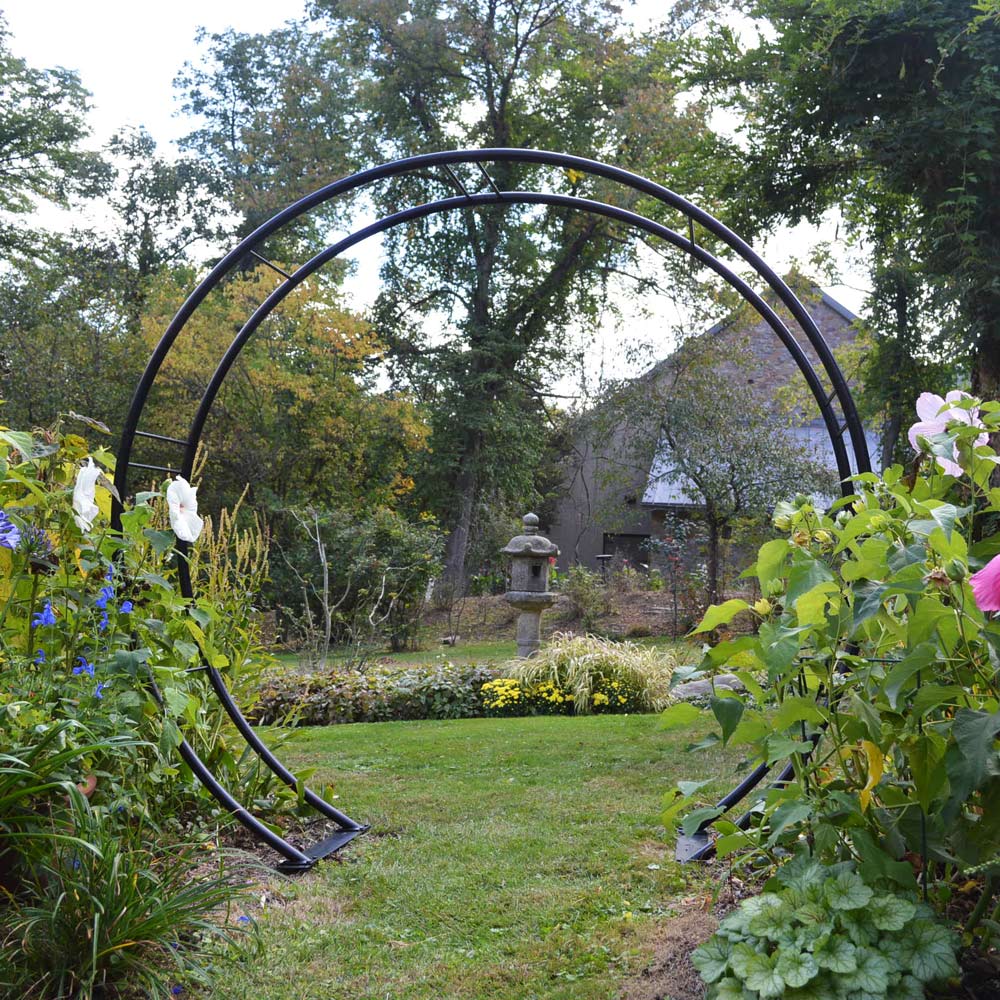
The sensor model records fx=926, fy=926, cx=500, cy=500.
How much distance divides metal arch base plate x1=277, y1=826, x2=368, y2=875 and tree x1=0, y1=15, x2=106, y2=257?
1725 centimetres

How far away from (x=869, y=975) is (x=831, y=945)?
0.23 feet

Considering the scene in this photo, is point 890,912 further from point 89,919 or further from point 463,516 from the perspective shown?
point 463,516

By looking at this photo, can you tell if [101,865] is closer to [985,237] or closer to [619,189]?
[985,237]

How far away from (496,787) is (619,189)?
11.0 m

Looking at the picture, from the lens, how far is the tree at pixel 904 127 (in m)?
4.97

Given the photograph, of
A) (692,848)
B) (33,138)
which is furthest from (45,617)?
(33,138)

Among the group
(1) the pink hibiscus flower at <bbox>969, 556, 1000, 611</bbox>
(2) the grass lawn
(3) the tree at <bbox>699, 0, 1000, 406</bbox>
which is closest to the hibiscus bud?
(1) the pink hibiscus flower at <bbox>969, 556, 1000, 611</bbox>

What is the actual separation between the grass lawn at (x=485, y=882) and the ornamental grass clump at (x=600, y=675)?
159 centimetres

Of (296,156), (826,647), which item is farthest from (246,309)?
(826,647)

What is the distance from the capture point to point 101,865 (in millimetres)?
1893

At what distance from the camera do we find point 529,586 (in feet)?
29.0

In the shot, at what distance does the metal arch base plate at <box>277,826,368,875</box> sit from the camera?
9.99 feet

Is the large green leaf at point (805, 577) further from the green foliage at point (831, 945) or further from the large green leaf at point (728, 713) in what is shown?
the green foliage at point (831, 945)

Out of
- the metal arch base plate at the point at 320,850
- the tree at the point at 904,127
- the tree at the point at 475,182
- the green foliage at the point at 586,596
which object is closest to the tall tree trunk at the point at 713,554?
the green foliage at the point at 586,596
